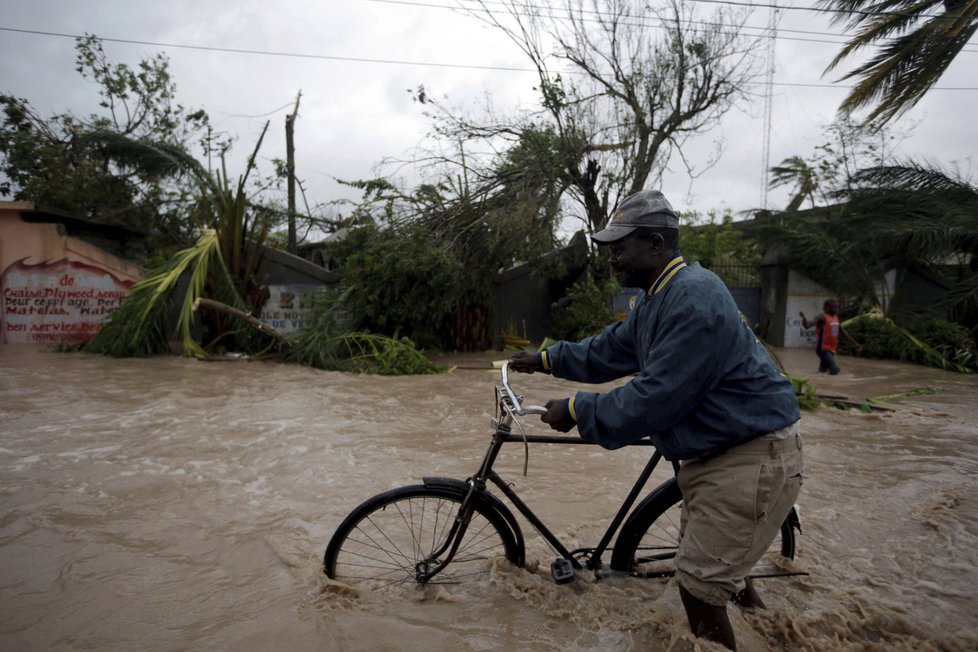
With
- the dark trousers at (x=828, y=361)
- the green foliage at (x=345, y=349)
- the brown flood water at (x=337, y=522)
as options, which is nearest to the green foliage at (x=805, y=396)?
the brown flood water at (x=337, y=522)


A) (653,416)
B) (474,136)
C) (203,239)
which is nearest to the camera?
(653,416)

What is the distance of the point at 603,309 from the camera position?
13.1m

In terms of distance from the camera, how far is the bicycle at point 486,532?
2764 mm

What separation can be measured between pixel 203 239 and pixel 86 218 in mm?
3588

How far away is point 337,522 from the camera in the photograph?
4.08m

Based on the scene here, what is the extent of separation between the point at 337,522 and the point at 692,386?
2.79 metres

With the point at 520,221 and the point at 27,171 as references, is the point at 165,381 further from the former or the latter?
the point at 27,171

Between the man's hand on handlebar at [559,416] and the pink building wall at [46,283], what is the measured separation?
12.9m

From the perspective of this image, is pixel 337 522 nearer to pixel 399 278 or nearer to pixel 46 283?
pixel 399 278

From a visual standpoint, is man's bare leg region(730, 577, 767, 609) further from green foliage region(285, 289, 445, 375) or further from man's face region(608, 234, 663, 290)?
green foliage region(285, 289, 445, 375)

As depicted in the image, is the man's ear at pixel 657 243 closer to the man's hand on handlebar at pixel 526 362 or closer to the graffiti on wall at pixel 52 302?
the man's hand on handlebar at pixel 526 362

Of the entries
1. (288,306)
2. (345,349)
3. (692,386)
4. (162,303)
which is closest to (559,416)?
(692,386)

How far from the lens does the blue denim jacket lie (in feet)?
6.89

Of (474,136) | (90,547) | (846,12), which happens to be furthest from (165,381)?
(846,12)
